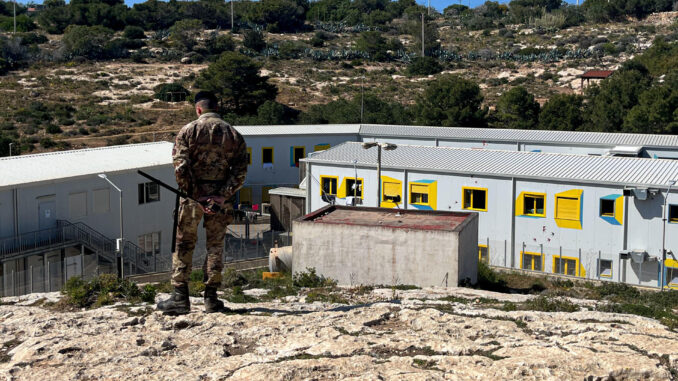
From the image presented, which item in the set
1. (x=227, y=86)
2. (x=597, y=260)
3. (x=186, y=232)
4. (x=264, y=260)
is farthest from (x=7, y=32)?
(x=186, y=232)

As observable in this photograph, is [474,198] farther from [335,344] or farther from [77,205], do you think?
[335,344]

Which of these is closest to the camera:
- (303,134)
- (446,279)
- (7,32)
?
(446,279)

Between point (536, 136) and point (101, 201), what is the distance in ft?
80.5

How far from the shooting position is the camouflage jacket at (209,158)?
9.26m

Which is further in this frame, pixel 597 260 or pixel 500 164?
pixel 500 164

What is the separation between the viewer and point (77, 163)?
33875 mm

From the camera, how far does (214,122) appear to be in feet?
30.8

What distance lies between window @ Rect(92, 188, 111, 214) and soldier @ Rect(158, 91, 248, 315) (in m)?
23.2

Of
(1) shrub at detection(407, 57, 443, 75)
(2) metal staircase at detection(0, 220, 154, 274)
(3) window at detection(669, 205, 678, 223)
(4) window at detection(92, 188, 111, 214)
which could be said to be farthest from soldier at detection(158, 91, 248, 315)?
(1) shrub at detection(407, 57, 443, 75)

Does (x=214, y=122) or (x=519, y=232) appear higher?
(x=214, y=122)

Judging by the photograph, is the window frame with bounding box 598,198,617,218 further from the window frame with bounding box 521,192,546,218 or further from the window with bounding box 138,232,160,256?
the window with bounding box 138,232,160,256

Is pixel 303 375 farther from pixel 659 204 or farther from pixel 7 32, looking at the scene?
pixel 7 32

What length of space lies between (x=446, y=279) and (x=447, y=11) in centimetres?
13360

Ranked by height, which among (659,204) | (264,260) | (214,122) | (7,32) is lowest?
(264,260)
